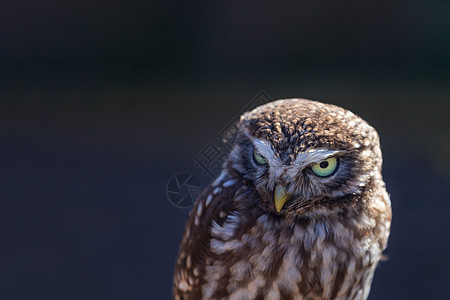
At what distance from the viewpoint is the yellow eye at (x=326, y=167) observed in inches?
52.2

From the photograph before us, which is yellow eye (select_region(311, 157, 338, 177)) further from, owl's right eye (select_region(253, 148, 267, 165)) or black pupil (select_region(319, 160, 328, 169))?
owl's right eye (select_region(253, 148, 267, 165))

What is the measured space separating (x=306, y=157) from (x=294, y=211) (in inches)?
8.6

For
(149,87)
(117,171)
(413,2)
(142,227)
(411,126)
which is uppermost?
(413,2)

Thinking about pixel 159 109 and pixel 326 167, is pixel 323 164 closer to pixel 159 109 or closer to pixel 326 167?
pixel 326 167

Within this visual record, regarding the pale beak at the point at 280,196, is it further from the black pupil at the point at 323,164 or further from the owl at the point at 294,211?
the black pupil at the point at 323,164

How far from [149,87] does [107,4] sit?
0.98m

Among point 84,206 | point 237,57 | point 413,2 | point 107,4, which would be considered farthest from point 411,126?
point 107,4

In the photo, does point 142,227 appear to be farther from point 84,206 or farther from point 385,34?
point 385,34

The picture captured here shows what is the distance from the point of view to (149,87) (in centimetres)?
508

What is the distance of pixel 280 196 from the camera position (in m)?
1.32

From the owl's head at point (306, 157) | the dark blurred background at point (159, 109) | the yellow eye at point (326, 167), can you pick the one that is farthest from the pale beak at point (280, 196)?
the dark blurred background at point (159, 109)

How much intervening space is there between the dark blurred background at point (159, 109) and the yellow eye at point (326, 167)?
207cm

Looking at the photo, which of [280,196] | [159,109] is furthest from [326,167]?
[159,109]

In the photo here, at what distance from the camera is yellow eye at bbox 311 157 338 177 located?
1.33m
